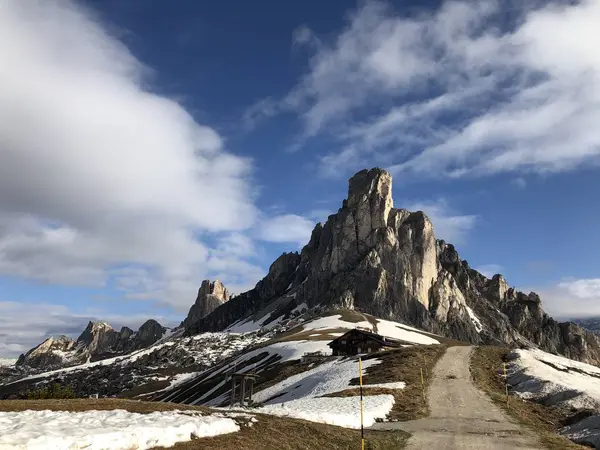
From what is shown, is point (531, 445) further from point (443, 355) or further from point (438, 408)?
point (443, 355)

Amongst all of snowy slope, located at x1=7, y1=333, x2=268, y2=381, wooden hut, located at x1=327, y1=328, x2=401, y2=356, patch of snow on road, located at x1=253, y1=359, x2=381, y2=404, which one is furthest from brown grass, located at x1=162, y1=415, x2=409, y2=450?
snowy slope, located at x1=7, y1=333, x2=268, y2=381

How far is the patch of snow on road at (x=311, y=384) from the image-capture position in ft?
165

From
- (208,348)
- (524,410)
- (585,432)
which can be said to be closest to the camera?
(585,432)

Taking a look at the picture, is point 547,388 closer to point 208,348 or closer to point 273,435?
point 273,435

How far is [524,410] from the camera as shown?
116 ft

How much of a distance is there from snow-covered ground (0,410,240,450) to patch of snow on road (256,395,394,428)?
8.00 meters

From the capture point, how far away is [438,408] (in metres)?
34.5

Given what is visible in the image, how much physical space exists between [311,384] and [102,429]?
43.9 meters

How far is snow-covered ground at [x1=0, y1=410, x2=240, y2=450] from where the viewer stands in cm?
1318

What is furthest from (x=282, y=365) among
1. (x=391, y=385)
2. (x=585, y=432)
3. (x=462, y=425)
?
(x=585, y=432)

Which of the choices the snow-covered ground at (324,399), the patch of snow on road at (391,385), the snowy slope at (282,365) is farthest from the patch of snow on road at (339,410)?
the snowy slope at (282,365)

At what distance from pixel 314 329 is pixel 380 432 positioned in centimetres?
11973

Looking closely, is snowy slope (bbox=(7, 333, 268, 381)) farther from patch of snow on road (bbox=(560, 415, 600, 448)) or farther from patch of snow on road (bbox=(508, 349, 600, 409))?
patch of snow on road (bbox=(560, 415, 600, 448))

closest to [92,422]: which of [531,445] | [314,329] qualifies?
[531,445]
